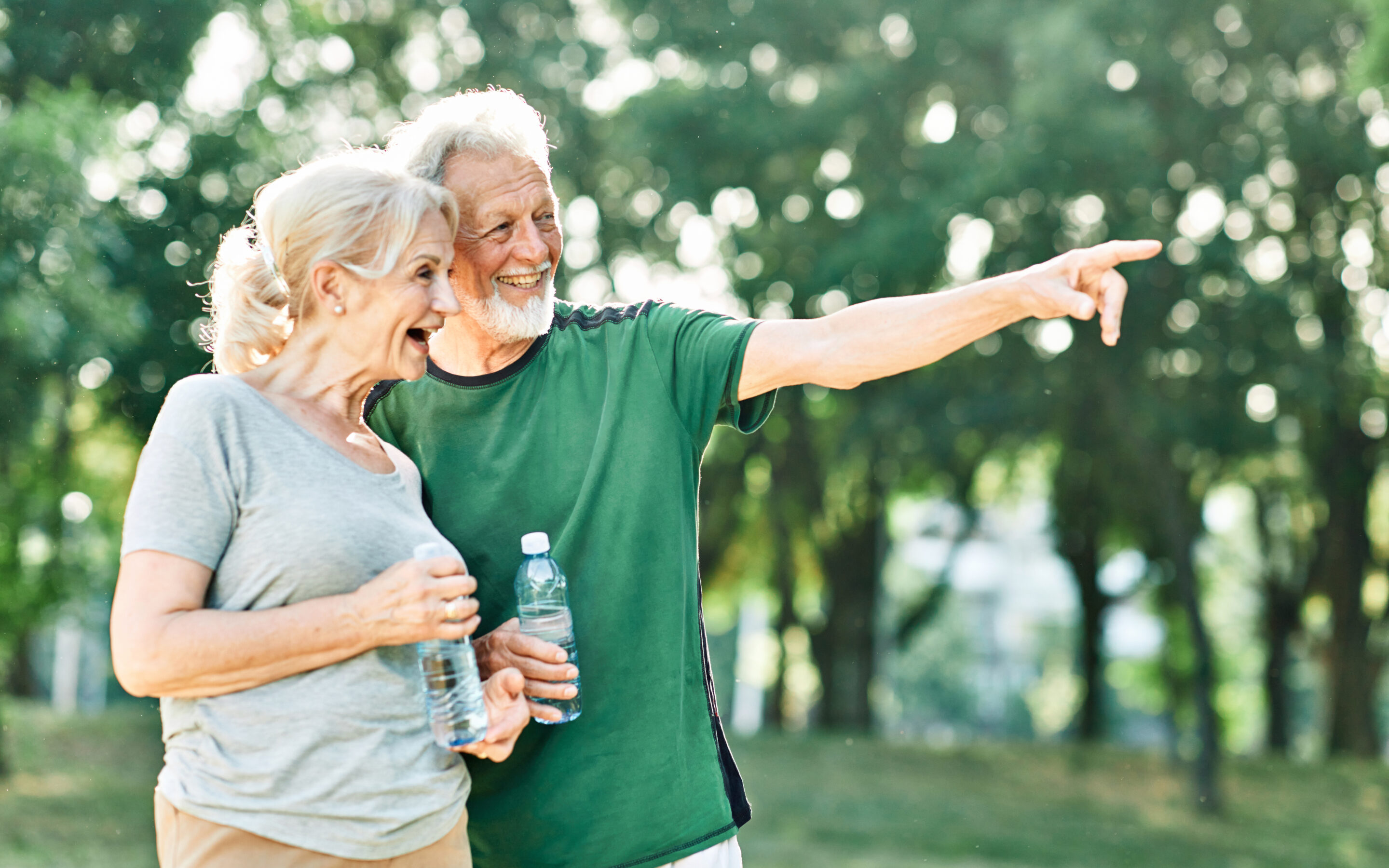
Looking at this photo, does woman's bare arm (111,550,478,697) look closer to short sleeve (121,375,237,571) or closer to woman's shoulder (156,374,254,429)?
short sleeve (121,375,237,571)

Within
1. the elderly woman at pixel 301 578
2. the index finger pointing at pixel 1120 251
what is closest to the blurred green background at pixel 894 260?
the elderly woman at pixel 301 578

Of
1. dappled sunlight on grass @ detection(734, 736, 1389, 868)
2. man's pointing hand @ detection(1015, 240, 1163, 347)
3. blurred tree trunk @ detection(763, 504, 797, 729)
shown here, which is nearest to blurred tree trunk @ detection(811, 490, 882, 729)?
blurred tree trunk @ detection(763, 504, 797, 729)

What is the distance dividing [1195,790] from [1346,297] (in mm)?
6363

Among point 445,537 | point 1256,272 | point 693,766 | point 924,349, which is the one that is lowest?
point 693,766

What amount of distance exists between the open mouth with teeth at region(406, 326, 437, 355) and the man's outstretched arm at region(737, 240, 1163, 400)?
2.22ft

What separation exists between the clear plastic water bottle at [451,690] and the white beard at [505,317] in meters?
0.66

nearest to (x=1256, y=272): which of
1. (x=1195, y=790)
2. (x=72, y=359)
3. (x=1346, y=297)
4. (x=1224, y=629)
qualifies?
(x=1346, y=297)

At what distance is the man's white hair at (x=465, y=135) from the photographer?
8.76ft

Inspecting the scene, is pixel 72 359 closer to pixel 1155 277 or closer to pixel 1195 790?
pixel 1155 277

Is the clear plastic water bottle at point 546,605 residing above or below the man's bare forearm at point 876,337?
below

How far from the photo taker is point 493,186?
269 cm

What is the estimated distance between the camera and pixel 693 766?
257 centimetres

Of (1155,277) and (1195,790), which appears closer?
(1155,277)

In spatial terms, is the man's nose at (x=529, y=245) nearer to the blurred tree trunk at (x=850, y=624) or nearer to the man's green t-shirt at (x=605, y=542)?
the man's green t-shirt at (x=605, y=542)
